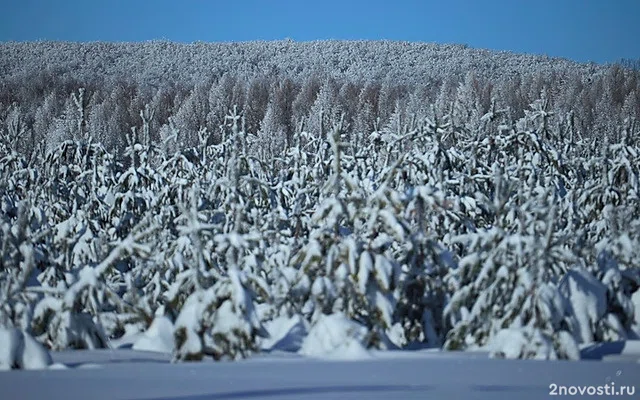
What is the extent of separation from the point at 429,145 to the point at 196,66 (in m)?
132

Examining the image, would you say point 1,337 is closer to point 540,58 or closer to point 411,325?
point 411,325

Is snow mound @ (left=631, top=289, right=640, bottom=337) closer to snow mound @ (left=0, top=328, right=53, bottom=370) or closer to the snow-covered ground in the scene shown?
the snow-covered ground

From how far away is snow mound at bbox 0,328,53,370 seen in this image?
761 centimetres

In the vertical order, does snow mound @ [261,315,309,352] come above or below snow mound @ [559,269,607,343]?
below

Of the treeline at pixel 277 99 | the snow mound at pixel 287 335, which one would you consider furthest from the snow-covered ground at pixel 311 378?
the treeline at pixel 277 99

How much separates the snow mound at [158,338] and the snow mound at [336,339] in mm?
1415

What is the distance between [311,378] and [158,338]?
8.22 ft

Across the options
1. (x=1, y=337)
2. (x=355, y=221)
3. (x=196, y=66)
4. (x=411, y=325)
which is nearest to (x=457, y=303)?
(x=411, y=325)

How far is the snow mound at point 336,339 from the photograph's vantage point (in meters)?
8.24

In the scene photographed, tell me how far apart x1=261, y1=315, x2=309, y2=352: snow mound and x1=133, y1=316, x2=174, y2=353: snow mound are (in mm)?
961

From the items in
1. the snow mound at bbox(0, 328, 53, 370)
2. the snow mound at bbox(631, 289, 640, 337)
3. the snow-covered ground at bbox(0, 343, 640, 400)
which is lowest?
the snow-covered ground at bbox(0, 343, 640, 400)

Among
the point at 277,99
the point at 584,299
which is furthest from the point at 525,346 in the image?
the point at 277,99

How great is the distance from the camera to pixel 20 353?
302 inches

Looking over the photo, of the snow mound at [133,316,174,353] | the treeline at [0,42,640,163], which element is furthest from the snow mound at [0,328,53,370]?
the treeline at [0,42,640,163]
